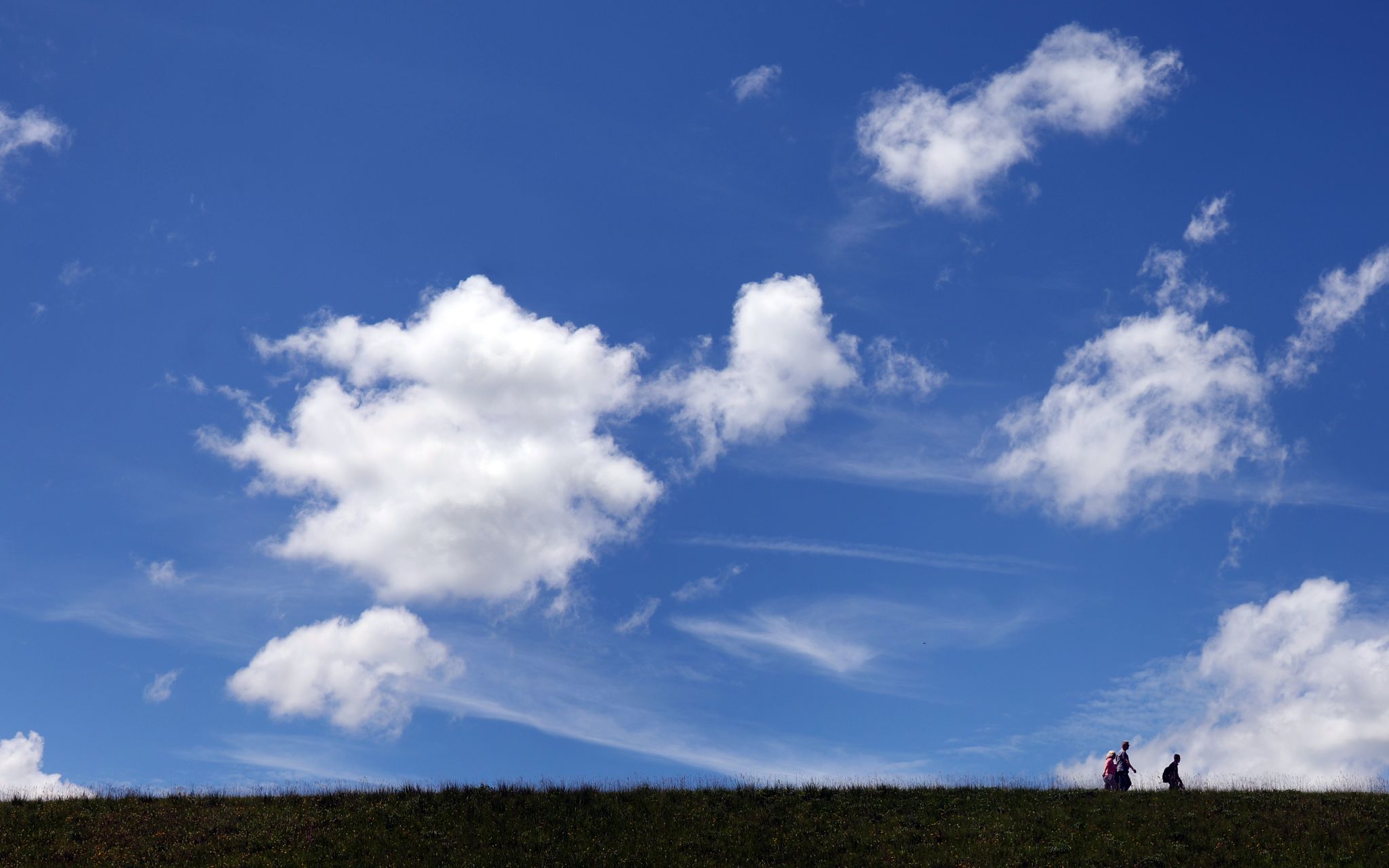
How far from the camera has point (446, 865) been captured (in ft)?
108

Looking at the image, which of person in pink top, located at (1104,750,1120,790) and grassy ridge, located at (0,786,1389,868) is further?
person in pink top, located at (1104,750,1120,790)

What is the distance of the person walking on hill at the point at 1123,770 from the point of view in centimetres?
3969

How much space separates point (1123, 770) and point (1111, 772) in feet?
1.31

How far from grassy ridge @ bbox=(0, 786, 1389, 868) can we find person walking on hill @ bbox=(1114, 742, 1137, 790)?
1.89m

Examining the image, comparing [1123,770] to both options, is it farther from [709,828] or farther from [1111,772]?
[709,828]

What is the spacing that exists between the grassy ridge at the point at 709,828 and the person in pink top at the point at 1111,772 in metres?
1.84

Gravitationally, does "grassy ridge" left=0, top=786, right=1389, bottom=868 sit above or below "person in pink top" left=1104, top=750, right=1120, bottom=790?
below

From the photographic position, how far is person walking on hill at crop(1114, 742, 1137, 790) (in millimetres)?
39688

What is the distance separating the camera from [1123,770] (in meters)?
39.9

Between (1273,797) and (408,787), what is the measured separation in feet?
90.5

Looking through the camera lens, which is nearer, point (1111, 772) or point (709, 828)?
point (709, 828)

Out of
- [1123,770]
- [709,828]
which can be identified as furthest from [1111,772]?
[709,828]

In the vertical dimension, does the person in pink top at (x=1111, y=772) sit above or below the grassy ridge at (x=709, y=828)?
above

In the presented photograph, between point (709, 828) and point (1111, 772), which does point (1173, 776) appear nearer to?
point (1111, 772)
